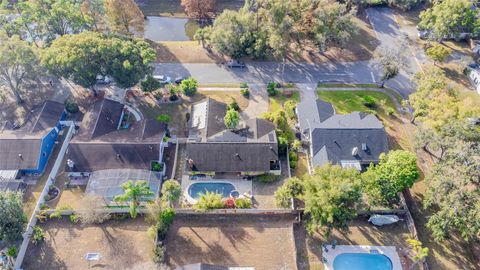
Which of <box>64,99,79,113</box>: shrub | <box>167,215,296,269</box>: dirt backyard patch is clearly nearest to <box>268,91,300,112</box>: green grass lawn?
<box>167,215,296,269</box>: dirt backyard patch

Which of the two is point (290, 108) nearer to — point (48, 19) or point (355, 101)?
point (355, 101)

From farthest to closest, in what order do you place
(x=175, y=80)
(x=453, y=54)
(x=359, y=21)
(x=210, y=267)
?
(x=359, y=21) < (x=453, y=54) < (x=175, y=80) < (x=210, y=267)

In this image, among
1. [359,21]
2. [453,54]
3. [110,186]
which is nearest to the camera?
[110,186]

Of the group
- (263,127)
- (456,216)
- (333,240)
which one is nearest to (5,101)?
(263,127)

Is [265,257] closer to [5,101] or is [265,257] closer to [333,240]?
[333,240]

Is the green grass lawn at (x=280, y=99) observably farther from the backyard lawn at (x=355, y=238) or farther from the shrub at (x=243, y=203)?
the backyard lawn at (x=355, y=238)

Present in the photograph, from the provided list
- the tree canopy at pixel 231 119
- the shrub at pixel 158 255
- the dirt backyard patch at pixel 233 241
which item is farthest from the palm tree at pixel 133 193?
the tree canopy at pixel 231 119
